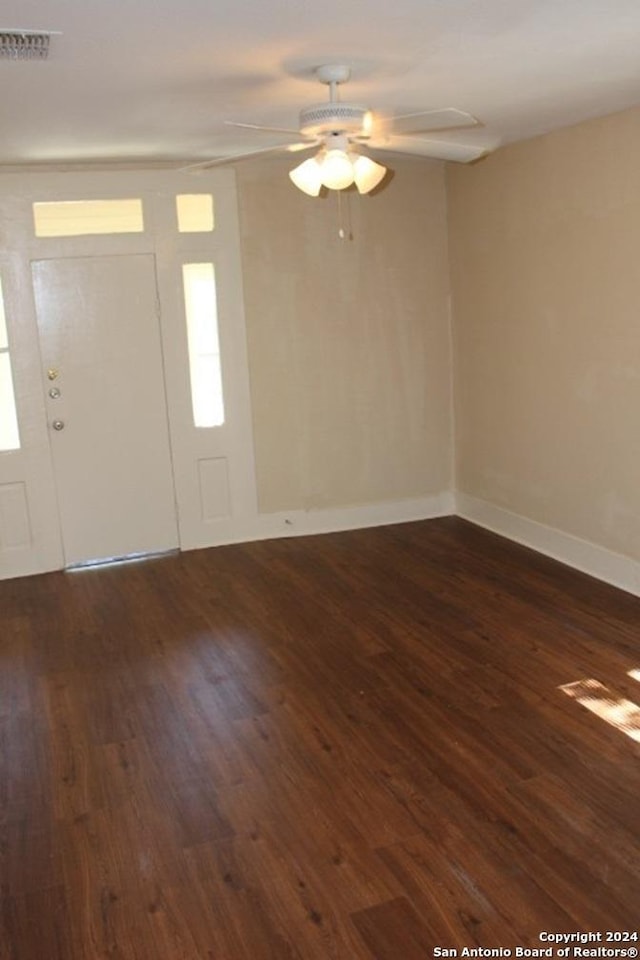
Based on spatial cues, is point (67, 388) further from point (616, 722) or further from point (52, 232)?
point (616, 722)

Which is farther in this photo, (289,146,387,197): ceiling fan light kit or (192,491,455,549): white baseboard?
(192,491,455,549): white baseboard

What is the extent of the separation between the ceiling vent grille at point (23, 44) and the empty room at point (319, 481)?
12 millimetres

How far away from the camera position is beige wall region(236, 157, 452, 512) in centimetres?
532

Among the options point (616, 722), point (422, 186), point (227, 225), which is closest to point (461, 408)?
point (422, 186)

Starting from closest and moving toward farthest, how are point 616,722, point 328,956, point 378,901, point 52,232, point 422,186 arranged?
point 328,956
point 378,901
point 616,722
point 52,232
point 422,186

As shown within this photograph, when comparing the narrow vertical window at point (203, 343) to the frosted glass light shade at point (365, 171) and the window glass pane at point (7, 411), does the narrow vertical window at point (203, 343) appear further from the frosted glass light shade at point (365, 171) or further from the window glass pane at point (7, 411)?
the frosted glass light shade at point (365, 171)

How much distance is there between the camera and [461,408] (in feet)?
19.0

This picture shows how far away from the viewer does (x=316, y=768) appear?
288cm

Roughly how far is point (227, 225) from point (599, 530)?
2876mm

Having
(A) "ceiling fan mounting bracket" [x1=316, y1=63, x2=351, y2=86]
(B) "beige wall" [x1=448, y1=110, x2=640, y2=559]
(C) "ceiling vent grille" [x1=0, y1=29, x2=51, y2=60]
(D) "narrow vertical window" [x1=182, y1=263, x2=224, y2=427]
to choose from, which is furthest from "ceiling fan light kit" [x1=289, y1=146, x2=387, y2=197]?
(D) "narrow vertical window" [x1=182, y1=263, x2=224, y2=427]

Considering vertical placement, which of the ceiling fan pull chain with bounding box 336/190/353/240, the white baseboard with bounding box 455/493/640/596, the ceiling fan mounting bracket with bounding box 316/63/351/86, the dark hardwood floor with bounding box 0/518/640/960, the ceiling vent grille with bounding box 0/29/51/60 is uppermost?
the ceiling fan mounting bracket with bounding box 316/63/351/86

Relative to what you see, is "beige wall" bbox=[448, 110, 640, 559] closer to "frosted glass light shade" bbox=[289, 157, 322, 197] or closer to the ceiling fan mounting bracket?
the ceiling fan mounting bracket

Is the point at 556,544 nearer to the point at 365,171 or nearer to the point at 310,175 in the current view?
the point at 365,171

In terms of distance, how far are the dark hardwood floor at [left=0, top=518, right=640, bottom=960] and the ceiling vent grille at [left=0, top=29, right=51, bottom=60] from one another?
2366mm
